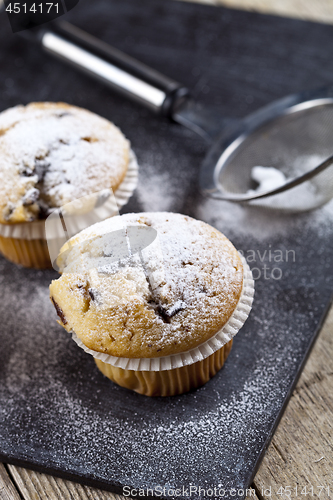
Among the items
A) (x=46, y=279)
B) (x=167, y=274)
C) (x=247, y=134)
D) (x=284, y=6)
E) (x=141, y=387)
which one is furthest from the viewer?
(x=284, y=6)

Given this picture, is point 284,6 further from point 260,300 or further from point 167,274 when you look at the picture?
point 167,274

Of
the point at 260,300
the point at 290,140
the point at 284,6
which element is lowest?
the point at 260,300

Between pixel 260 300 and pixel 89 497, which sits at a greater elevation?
pixel 260 300

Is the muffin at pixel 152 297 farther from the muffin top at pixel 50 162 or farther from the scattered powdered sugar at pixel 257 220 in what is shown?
the scattered powdered sugar at pixel 257 220

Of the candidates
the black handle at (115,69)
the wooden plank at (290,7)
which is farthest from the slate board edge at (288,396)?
the wooden plank at (290,7)

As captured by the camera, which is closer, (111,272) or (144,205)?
(111,272)

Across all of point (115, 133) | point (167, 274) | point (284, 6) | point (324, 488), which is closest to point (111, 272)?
point (167, 274)
